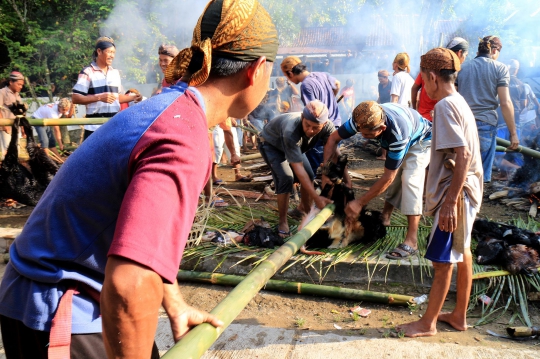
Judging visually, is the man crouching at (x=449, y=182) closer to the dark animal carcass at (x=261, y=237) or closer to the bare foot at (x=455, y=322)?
the bare foot at (x=455, y=322)

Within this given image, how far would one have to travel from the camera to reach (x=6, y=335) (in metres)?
1.47

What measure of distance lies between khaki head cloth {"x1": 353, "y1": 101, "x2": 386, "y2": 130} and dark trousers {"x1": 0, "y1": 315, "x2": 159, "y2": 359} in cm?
323

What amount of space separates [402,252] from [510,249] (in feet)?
3.24

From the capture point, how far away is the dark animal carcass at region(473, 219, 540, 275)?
405 centimetres

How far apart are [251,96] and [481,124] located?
5298mm

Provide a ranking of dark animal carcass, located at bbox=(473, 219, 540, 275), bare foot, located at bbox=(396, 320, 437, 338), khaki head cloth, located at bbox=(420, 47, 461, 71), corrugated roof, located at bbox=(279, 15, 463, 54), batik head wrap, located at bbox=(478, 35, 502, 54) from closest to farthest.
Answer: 1. khaki head cloth, located at bbox=(420, 47, 461, 71)
2. bare foot, located at bbox=(396, 320, 437, 338)
3. dark animal carcass, located at bbox=(473, 219, 540, 275)
4. batik head wrap, located at bbox=(478, 35, 502, 54)
5. corrugated roof, located at bbox=(279, 15, 463, 54)

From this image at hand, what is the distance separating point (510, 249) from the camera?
4180 mm

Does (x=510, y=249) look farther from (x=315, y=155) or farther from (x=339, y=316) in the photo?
(x=315, y=155)

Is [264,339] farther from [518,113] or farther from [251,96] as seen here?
[518,113]

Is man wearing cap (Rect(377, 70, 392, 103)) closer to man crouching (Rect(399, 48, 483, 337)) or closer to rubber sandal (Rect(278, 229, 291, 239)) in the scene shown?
rubber sandal (Rect(278, 229, 291, 239))

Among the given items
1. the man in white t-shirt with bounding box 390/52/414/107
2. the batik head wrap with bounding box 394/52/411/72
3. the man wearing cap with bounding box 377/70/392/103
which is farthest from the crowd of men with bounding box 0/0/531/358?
the man wearing cap with bounding box 377/70/392/103

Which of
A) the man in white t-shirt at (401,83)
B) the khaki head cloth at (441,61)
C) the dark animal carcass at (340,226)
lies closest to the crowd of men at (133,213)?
the khaki head cloth at (441,61)

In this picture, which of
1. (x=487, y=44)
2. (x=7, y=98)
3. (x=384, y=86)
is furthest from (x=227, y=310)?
(x=384, y=86)

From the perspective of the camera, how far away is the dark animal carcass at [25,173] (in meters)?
5.65
